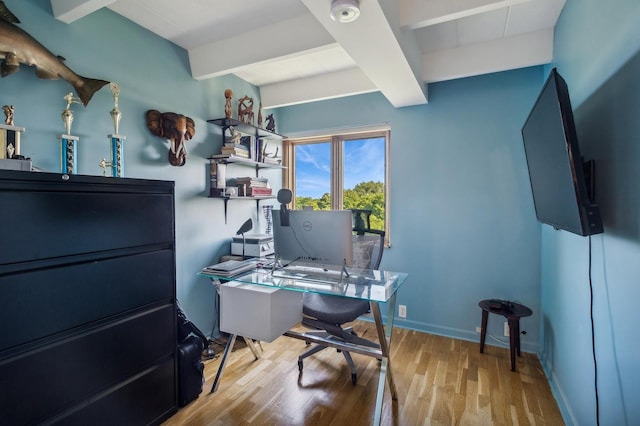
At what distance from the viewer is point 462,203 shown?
9.75ft

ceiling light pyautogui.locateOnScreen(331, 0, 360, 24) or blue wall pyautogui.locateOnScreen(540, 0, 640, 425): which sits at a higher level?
ceiling light pyautogui.locateOnScreen(331, 0, 360, 24)

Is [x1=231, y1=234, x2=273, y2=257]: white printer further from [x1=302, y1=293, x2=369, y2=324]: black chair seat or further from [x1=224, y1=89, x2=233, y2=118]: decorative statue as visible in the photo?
[x1=224, y1=89, x2=233, y2=118]: decorative statue

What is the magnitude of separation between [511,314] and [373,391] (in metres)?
1.28

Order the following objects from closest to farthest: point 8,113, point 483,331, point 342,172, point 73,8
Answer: point 8,113, point 73,8, point 483,331, point 342,172

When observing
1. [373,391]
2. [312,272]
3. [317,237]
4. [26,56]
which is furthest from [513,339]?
[26,56]

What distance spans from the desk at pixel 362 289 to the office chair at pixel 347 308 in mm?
160

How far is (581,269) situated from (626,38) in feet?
3.67

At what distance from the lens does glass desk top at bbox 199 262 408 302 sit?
1752 millimetres

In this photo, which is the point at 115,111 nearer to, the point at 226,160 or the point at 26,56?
the point at 26,56

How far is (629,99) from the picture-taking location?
1.09 metres

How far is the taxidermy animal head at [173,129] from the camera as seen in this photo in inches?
91.4

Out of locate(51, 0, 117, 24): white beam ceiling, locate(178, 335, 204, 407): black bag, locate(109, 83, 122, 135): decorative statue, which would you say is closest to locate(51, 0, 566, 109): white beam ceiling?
locate(51, 0, 117, 24): white beam ceiling

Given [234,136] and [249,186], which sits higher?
[234,136]

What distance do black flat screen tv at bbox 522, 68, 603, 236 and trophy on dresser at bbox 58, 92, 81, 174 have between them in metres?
2.40
